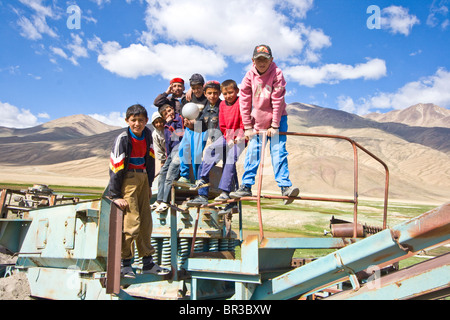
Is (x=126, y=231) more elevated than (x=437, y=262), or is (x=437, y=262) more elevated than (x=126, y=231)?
(x=126, y=231)

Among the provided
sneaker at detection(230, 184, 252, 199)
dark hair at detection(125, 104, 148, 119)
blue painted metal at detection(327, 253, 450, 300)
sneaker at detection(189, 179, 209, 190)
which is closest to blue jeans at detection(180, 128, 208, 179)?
sneaker at detection(189, 179, 209, 190)

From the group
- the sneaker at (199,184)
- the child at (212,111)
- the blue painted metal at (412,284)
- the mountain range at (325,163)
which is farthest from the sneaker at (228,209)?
the mountain range at (325,163)

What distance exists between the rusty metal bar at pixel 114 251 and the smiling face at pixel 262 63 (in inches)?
98.6

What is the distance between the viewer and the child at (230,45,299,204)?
5156 millimetres

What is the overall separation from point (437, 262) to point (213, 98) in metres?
3.92

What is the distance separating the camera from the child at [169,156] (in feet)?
20.6

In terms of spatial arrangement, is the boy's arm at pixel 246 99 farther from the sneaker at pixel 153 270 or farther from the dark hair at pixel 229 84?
the sneaker at pixel 153 270

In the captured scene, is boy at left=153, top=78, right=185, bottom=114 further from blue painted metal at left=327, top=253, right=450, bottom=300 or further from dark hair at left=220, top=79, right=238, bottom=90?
blue painted metal at left=327, top=253, right=450, bottom=300

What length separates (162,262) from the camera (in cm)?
565

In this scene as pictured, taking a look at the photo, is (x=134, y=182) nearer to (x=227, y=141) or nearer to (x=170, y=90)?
(x=227, y=141)

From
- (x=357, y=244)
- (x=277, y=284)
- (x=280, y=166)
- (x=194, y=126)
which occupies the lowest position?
(x=277, y=284)
